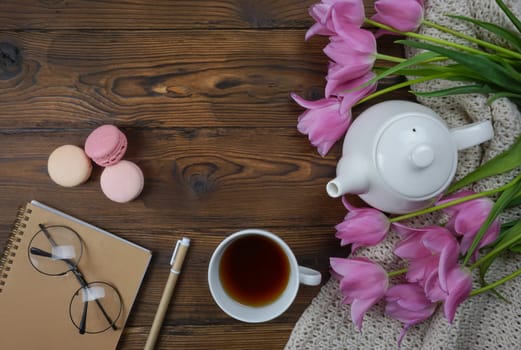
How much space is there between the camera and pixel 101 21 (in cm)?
72

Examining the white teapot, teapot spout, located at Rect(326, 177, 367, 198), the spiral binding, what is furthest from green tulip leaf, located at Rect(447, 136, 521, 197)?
the spiral binding

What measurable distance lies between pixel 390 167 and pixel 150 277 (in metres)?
0.40

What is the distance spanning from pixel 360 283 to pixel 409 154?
0.17m

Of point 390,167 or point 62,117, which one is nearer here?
point 390,167

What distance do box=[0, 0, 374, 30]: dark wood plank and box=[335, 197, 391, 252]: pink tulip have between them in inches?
12.4

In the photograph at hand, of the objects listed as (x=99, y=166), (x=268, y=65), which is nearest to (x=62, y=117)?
(x=99, y=166)

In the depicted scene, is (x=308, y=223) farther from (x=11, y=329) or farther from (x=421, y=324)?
(x=11, y=329)

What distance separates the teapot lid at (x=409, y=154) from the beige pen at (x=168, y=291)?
0.32 meters

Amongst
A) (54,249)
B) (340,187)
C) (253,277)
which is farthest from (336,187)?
(54,249)

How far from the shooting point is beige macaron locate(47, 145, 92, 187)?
69 centimetres

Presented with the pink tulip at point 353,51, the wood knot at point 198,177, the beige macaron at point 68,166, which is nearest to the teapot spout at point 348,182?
the pink tulip at point 353,51

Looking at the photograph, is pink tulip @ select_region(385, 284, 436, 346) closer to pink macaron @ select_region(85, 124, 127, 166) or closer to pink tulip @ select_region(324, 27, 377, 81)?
pink tulip @ select_region(324, 27, 377, 81)

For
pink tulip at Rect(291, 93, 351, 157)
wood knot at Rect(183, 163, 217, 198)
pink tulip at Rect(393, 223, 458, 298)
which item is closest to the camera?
pink tulip at Rect(393, 223, 458, 298)

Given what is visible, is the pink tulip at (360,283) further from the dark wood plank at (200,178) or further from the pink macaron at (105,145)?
the pink macaron at (105,145)
